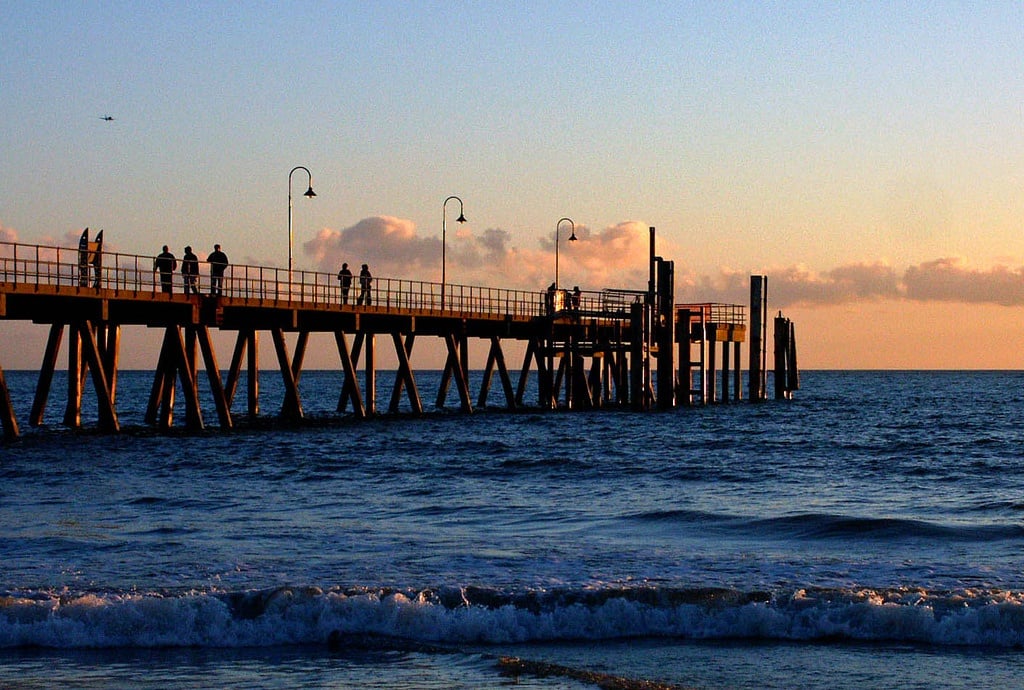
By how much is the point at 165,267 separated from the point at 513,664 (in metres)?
25.2

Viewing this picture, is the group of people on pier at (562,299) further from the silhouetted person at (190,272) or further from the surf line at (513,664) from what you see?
the surf line at (513,664)

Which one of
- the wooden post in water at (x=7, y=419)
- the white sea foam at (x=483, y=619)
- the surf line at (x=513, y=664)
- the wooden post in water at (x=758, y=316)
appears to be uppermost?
the wooden post in water at (x=758, y=316)

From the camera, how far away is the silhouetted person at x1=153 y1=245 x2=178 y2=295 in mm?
33406

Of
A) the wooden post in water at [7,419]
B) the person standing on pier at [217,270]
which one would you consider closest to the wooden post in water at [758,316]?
the person standing on pier at [217,270]

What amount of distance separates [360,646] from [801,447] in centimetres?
2405

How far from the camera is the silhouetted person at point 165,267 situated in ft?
110

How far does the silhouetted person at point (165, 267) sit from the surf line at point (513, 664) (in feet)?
74.2

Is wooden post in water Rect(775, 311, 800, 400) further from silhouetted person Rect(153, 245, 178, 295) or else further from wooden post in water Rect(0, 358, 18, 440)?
wooden post in water Rect(0, 358, 18, 440)

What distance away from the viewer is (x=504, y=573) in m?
14.4

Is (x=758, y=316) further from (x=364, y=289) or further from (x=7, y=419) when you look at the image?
(x=7, y=419)

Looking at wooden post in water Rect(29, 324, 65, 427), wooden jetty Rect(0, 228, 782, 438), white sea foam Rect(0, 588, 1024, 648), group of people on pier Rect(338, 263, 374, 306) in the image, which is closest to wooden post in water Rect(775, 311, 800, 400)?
wooden jetty Rect(0, 228, 782, 438)

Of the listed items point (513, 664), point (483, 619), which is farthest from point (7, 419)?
point (513, 664)

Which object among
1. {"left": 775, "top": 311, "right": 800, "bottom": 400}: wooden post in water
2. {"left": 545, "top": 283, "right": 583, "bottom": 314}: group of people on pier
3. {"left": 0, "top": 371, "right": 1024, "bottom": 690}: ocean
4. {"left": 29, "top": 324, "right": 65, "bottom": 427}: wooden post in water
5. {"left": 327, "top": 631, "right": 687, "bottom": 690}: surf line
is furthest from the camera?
{"left": 775, "top": 311, "right": 800, "bottom": 400}: wooden post in water

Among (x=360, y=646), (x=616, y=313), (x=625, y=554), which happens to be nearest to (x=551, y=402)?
(x=616, y=313)
